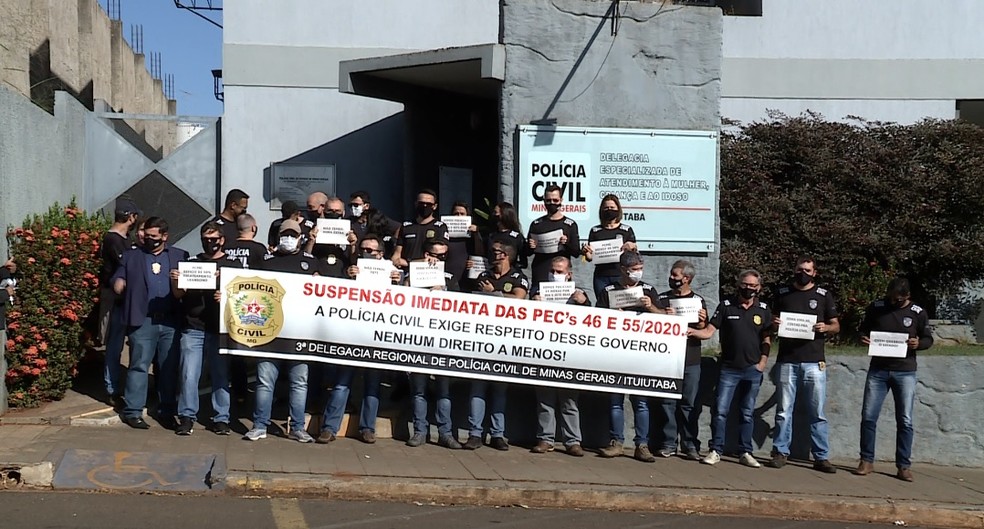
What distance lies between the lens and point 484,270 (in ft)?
34.4

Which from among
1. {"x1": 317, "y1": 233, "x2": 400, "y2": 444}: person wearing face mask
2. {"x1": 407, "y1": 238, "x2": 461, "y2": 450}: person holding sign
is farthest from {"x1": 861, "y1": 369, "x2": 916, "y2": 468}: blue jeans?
{"x1": 317, "y1": 233, "x2": 400, "y2": 444}: person wearing face mask

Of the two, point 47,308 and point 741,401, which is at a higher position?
point 47,308

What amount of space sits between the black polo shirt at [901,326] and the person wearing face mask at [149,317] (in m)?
6.61

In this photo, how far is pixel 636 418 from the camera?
33.3 feet

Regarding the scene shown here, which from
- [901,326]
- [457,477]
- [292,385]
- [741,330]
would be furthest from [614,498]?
[901,326]

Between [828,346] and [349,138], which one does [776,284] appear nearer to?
[828,346]

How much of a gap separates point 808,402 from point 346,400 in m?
4.41

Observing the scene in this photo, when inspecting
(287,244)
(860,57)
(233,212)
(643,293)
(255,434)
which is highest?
(860,57)

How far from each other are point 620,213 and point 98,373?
5.88m

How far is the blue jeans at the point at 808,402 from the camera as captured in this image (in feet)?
33.3

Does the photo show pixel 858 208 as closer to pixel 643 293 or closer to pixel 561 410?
pixel 643 293

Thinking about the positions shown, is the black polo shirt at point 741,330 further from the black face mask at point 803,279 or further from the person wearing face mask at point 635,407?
the person wearing face mask at point 635,407

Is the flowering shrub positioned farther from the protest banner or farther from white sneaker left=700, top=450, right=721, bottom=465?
white sneaker left=700, top=450, right=721, bottom=465

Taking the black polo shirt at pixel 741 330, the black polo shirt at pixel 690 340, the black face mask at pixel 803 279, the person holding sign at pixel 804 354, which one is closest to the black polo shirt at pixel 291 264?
the black polo shirt at pixel 690 340
